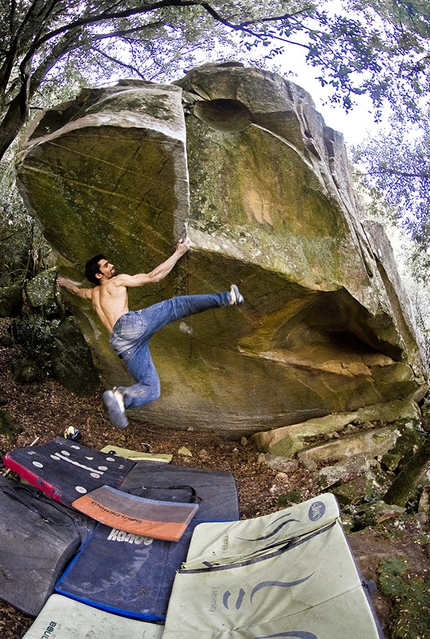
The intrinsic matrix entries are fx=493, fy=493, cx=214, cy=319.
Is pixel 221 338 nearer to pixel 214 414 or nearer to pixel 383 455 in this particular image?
pixel 214 414

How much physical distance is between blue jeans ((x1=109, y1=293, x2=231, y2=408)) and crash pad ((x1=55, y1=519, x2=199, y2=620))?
1787mm

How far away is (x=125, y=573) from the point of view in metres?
5.50

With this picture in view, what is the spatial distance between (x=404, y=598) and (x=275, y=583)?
1.42 meters

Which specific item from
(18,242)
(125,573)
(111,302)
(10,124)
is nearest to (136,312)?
(111,302)

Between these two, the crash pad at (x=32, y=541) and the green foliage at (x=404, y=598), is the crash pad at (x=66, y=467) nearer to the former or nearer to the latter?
the crash pad at (x=32, y=541)

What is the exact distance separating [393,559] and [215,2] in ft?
36.1

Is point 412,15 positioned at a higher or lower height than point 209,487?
higher

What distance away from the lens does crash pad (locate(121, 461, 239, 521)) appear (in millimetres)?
6727

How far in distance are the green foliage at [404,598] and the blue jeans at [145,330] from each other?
3235 millimetres

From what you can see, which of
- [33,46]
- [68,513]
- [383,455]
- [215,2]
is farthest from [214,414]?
Result: [215,2]

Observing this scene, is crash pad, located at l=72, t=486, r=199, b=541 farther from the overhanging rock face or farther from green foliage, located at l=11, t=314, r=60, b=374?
green foliage, located at l=11, t=314, r=60, b=374

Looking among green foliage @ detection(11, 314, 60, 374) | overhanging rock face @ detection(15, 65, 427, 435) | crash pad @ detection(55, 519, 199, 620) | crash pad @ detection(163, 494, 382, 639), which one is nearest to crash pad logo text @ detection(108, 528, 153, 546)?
crash pad @ detection(55, 519, 199, 620)

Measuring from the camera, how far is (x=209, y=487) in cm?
727

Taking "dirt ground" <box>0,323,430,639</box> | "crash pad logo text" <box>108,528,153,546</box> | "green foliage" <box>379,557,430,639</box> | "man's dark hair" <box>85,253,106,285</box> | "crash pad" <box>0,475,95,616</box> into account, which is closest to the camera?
"green foliage" <box>379,557,430,639</box>
